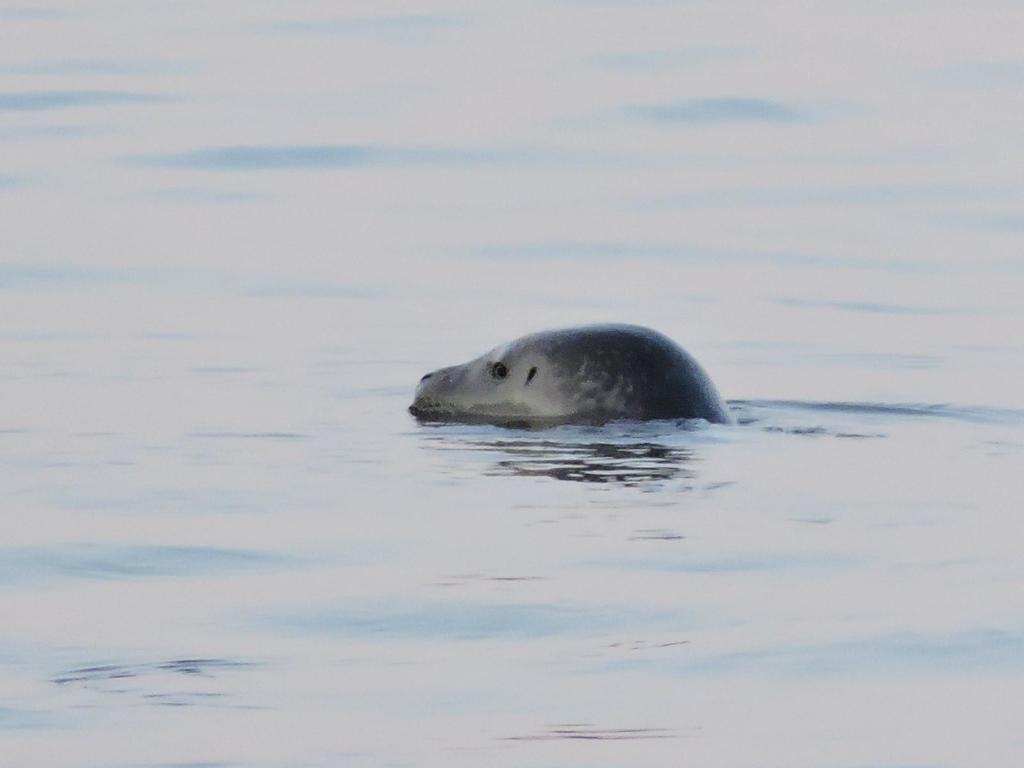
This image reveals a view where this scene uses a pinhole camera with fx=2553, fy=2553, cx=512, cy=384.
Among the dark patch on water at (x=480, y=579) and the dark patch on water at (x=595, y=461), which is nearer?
the dark patch on water at (x=480, y=579)

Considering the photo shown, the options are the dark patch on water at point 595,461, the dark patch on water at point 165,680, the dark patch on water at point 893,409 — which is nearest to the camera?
the dark patch on water at point 165,680

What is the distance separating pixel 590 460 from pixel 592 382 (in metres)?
1.13

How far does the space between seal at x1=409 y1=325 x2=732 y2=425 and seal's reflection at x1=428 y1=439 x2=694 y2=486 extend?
21.0 inches

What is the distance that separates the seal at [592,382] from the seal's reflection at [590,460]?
53 centimetres

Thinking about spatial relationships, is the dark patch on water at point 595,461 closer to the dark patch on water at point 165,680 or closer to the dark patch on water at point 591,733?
the dark patch on water at point 165,680

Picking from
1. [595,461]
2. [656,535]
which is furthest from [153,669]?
[595,461]

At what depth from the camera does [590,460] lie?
979 centimetres

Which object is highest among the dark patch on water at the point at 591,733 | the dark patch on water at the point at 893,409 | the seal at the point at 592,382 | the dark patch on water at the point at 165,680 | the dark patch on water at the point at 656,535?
the seal at the point at 592,382

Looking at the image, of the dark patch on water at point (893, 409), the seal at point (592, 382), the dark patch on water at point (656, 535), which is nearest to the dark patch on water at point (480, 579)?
the dark patch on water at point (656, 535)

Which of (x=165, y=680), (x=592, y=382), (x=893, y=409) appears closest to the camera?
(x=165, y=680)

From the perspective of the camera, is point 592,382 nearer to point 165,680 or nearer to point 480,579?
point 480,579

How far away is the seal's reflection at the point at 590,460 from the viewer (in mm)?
9398

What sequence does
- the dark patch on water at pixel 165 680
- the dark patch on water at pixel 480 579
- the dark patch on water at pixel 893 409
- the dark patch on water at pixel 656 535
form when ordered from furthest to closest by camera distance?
the dark patch on water at pixel 893 409 → the dark patch on water at pixel 656 535 → the dark patch on water at pixel 480 579 → the dark patch on water at pixel 165 680

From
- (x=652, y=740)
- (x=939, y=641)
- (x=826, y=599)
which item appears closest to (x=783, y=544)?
(x=826, y=599)
